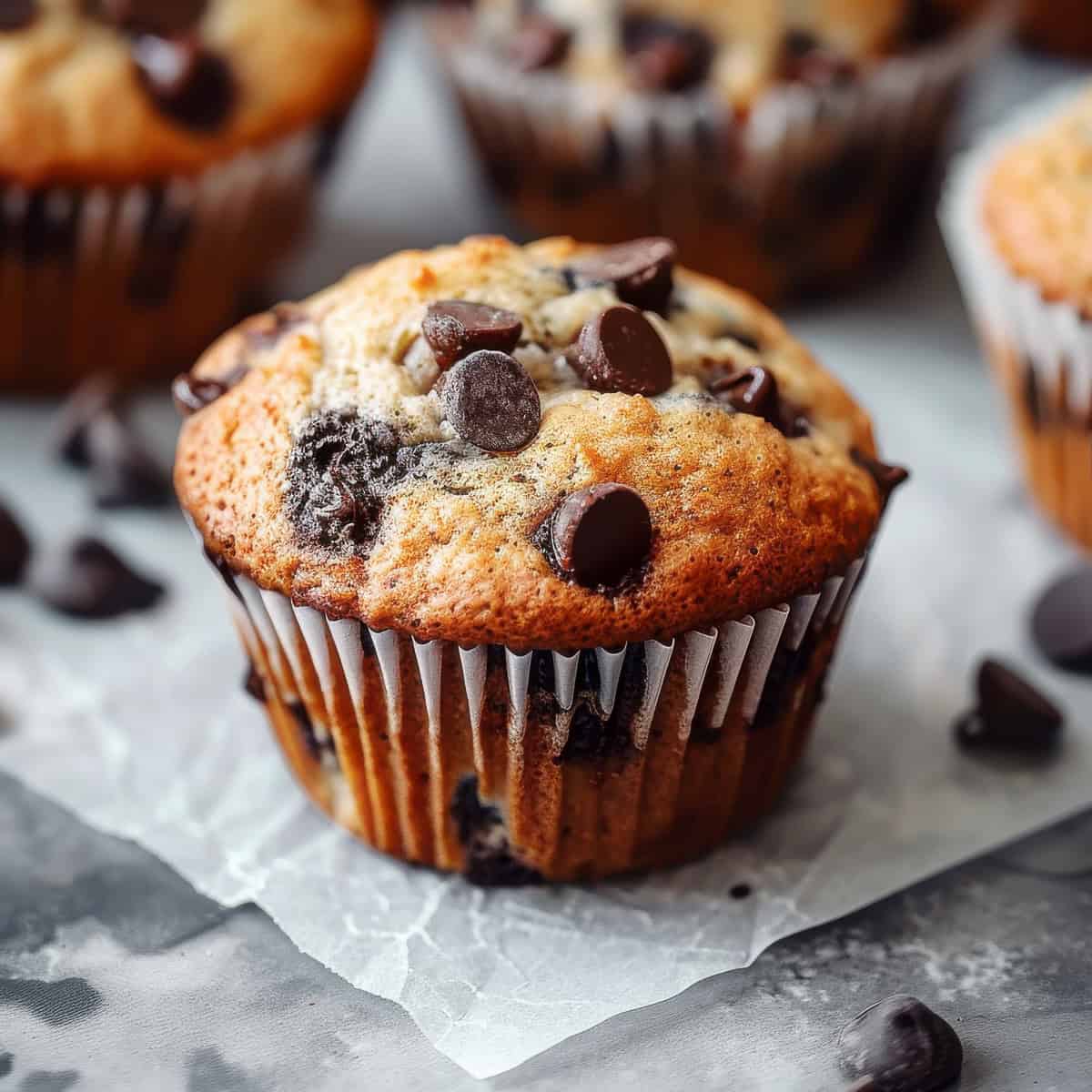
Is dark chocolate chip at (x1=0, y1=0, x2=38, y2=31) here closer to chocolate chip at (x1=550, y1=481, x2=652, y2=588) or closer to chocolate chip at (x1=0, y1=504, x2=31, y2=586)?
chocolate chip at (x1=0, y1=504, x2=31, y2=586)

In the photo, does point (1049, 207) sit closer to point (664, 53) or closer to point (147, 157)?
point (664, 53)

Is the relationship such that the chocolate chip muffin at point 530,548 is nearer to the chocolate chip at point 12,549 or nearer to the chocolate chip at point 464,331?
the chocolate chip at point 464,331

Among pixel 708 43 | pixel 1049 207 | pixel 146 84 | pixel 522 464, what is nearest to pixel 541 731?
pixel 522 464

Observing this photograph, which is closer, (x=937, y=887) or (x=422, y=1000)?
(x=422, y=1000)

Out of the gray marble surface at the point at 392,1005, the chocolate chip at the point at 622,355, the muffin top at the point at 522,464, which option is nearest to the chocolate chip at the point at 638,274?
the muffin top at the point at 522,464

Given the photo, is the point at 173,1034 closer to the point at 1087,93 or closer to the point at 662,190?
the point at 662,190

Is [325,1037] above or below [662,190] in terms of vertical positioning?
below

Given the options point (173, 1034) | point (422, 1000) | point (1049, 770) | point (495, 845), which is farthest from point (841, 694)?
point (173, 1034)

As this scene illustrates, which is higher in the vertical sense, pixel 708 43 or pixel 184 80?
pixel 708 43
